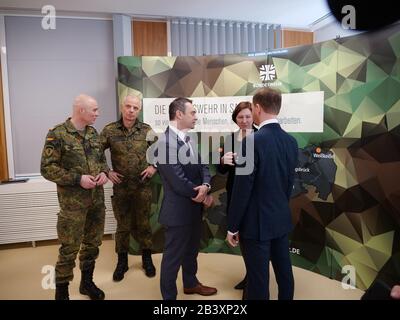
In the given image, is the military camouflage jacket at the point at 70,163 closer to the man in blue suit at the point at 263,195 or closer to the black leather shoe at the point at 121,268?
the black leather shoe at the point at 121,268

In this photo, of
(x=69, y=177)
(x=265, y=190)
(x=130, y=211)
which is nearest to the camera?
(x=265, y=190)

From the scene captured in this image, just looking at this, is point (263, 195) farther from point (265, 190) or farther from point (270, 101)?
point (270, 101)

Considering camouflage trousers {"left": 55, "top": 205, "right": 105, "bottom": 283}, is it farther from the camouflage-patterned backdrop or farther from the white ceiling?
the white ceiling

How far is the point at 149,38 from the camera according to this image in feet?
14.2

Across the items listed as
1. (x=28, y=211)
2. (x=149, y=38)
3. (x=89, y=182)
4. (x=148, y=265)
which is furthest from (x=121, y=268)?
(x=149, y=38)

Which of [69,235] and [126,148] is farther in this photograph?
[126,148]

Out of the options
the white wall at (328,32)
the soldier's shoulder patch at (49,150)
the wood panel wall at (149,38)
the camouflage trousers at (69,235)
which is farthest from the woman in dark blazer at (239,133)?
the white wall at (328,32)

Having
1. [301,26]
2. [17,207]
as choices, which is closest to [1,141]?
[17,207]

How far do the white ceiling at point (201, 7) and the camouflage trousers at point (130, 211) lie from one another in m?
2.23

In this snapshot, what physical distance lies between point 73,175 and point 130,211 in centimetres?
93

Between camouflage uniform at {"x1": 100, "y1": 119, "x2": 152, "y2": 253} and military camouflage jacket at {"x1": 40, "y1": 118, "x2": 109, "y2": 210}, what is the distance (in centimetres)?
45

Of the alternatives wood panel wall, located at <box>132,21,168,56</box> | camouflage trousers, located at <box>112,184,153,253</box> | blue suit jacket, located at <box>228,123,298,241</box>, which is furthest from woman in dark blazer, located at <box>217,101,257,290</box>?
wood panel wall, located at <box>132,21,168,56</box>

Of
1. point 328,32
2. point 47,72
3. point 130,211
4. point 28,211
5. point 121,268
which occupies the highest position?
point 328,32

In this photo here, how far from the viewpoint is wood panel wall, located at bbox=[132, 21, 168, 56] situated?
427 cm
